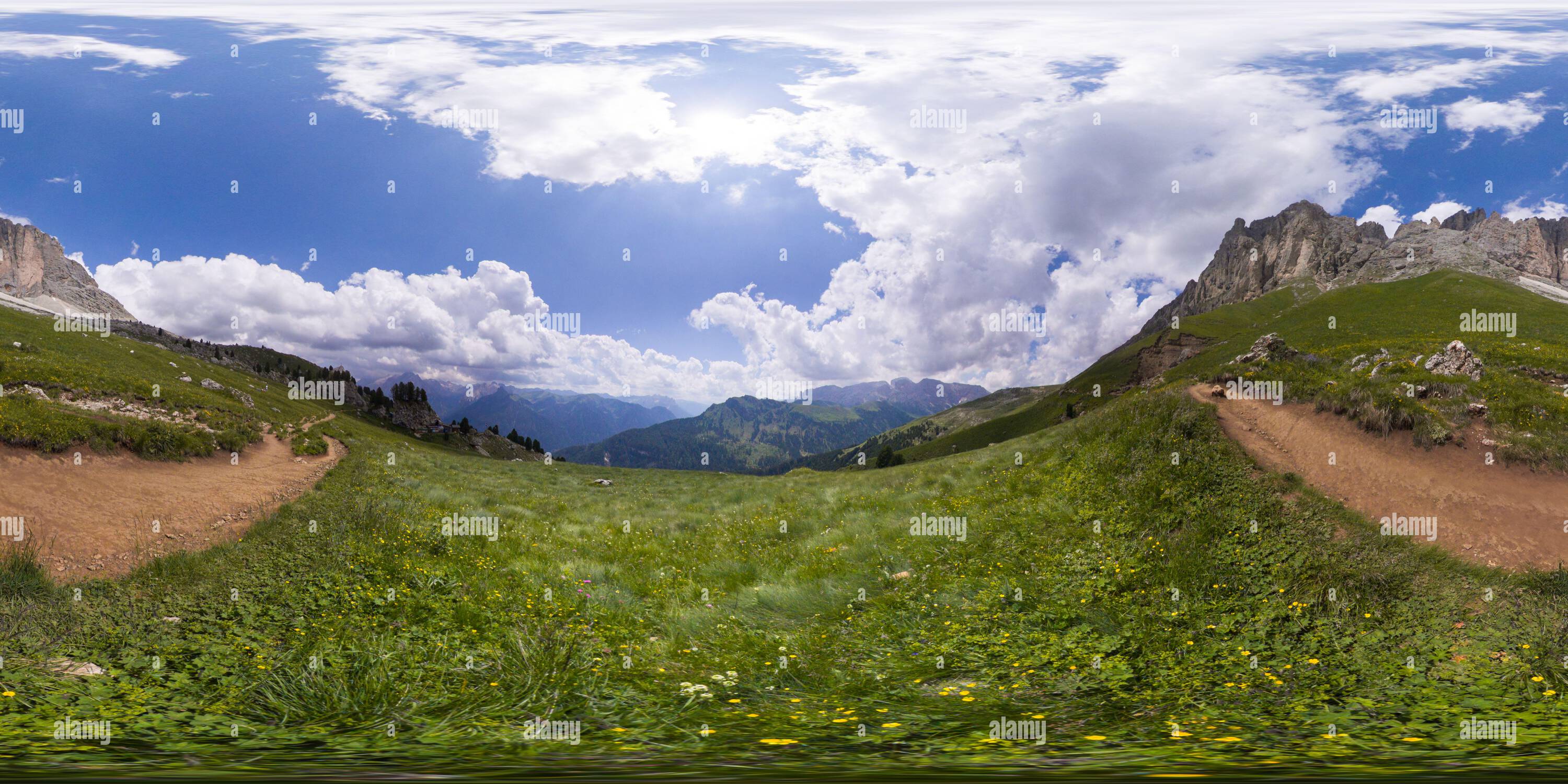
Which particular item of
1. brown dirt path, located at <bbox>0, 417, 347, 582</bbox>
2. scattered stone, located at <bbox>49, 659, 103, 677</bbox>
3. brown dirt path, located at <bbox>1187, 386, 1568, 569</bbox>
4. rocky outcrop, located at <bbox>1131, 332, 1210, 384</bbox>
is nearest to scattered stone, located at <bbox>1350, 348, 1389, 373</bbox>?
brown dirt path, located at <bbox>1187, 386, 1568, 569</bbox>

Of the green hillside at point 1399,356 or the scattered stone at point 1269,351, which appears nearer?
the green hillside at point 1399,356

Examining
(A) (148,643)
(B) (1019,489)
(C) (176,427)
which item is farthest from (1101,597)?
(C) (176,427)

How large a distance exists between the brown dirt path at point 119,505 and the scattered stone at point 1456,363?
34054 mm

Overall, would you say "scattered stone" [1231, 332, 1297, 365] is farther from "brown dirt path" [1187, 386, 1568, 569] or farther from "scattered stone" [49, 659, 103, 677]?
"scattered stone" [49, 659, 103, 677]

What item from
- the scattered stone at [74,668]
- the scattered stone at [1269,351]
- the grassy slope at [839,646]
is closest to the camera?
the grassy slope at [839,646]

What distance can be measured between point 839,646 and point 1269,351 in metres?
29.8

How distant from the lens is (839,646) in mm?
7938

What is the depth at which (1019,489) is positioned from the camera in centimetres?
1644

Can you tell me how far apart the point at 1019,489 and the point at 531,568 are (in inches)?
521

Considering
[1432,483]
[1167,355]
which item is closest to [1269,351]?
[1432,483]

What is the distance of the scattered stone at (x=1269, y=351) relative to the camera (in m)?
23.0

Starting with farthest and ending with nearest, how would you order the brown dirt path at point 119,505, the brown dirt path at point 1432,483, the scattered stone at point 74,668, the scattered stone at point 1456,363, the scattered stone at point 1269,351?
1. the scattered stone at point 1269,351
2. the scattered stone at point 1456,363
3. the brown dirt path at point 119,505
4. the brown dirt path at point 1432,483
5. the scattered stone at point 74,668

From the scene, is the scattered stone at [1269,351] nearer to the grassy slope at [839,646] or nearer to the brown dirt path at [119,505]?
the grassy slope at [839,646]

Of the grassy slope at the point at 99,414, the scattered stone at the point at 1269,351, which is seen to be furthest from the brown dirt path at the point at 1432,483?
the grassy slope at the point at 99,414
